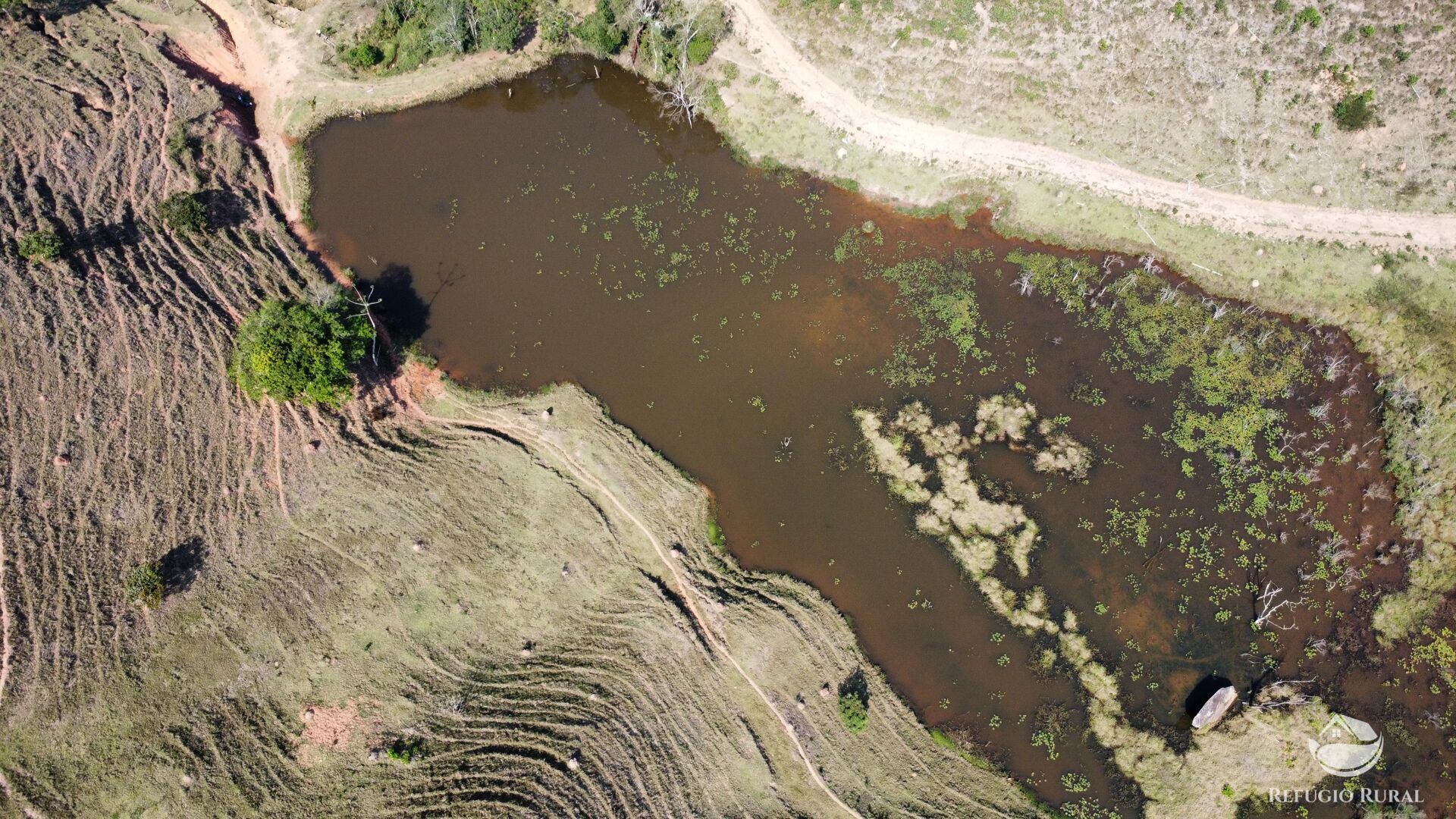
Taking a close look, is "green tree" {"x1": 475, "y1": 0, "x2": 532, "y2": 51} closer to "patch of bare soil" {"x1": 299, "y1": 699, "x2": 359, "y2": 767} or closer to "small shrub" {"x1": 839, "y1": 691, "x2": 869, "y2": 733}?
"patch of bare soil" {"x1": 299, "y1": 699, "x2": 359, "y2": 767}

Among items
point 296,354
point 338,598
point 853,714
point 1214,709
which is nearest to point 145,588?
point 338,598

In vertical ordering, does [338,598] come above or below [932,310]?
below

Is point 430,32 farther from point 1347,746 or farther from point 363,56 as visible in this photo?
point 1347,746

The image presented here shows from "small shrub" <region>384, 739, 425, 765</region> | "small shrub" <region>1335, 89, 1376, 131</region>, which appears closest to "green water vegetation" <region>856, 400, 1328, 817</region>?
"small shrub" <region>384, 739, 425, 765</region>

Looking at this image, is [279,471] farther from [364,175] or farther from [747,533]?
[747,533]

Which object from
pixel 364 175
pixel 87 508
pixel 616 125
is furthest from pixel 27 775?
pixel 616 125

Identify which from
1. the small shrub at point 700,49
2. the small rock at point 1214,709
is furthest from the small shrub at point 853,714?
the small shrub at point 700,49

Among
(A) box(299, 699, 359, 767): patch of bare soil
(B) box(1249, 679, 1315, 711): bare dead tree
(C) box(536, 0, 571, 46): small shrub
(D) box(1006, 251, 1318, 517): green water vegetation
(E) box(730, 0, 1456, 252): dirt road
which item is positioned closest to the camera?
(A) box(299, 699, 359, 767): patch of bare soil
